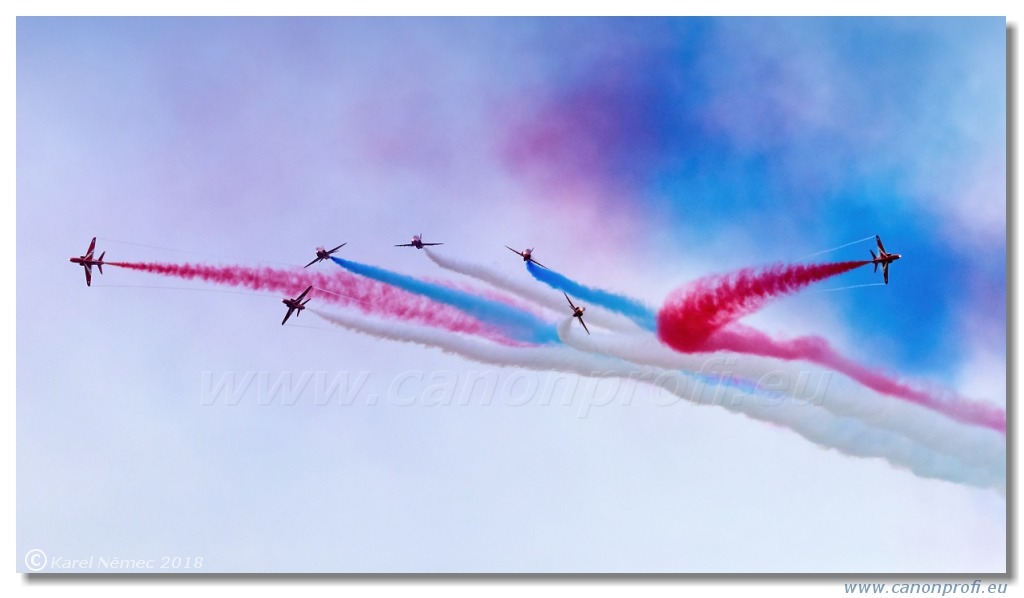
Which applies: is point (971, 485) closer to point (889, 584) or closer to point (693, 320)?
point (889, 584)

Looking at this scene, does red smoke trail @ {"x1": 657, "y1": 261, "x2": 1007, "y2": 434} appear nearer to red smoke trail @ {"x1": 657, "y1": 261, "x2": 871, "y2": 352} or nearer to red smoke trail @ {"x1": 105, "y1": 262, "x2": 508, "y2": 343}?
red smoke trail @ {"x1": 657, "y1": 261, "x2": 871, "y2": 352}

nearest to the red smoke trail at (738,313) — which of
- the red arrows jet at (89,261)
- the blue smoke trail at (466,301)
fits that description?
the blue smoke trail at (466,301)

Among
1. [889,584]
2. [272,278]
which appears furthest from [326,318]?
[889,584]

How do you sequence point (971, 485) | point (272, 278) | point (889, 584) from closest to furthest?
point (889, 584), point (971, 485), point (272, 278)

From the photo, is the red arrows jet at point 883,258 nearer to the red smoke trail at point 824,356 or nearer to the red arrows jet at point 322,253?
the red smoke trail at point 824,356

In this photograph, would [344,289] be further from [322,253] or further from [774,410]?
[774,410]

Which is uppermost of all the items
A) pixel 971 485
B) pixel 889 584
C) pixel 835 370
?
pixel 835 370

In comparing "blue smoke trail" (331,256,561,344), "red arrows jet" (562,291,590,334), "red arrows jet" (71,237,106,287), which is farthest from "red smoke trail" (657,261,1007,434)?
"red arrows jet" (71,237,106,287)
